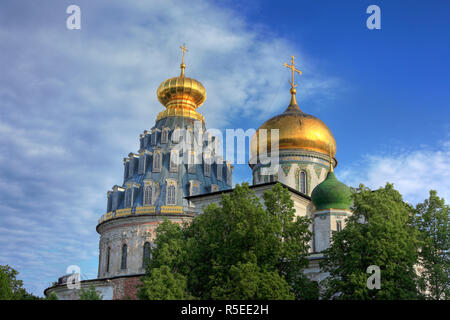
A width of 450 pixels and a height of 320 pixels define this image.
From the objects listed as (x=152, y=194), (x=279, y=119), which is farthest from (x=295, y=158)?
(x=152, y=194)

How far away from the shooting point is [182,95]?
48.4 m

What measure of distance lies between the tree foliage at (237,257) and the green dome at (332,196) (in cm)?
541

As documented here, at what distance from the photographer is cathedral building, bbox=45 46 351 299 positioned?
3056 centimetres

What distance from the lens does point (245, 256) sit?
20688 mm

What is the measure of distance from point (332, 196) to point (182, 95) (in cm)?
2274

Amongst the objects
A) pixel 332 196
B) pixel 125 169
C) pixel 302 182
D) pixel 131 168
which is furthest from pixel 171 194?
pixel 332 196

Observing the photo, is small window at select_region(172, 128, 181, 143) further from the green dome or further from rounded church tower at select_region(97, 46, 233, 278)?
the green dome

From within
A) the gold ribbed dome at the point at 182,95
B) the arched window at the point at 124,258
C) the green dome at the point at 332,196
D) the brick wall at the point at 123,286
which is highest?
the gold ribbed dome at the point at 182,95

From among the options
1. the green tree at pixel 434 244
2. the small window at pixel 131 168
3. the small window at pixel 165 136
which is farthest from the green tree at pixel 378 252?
the small window at pixel 131 168

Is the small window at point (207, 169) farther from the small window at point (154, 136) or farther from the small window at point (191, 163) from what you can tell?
the small window at point (154, 136)

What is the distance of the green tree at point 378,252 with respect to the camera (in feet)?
63.9
